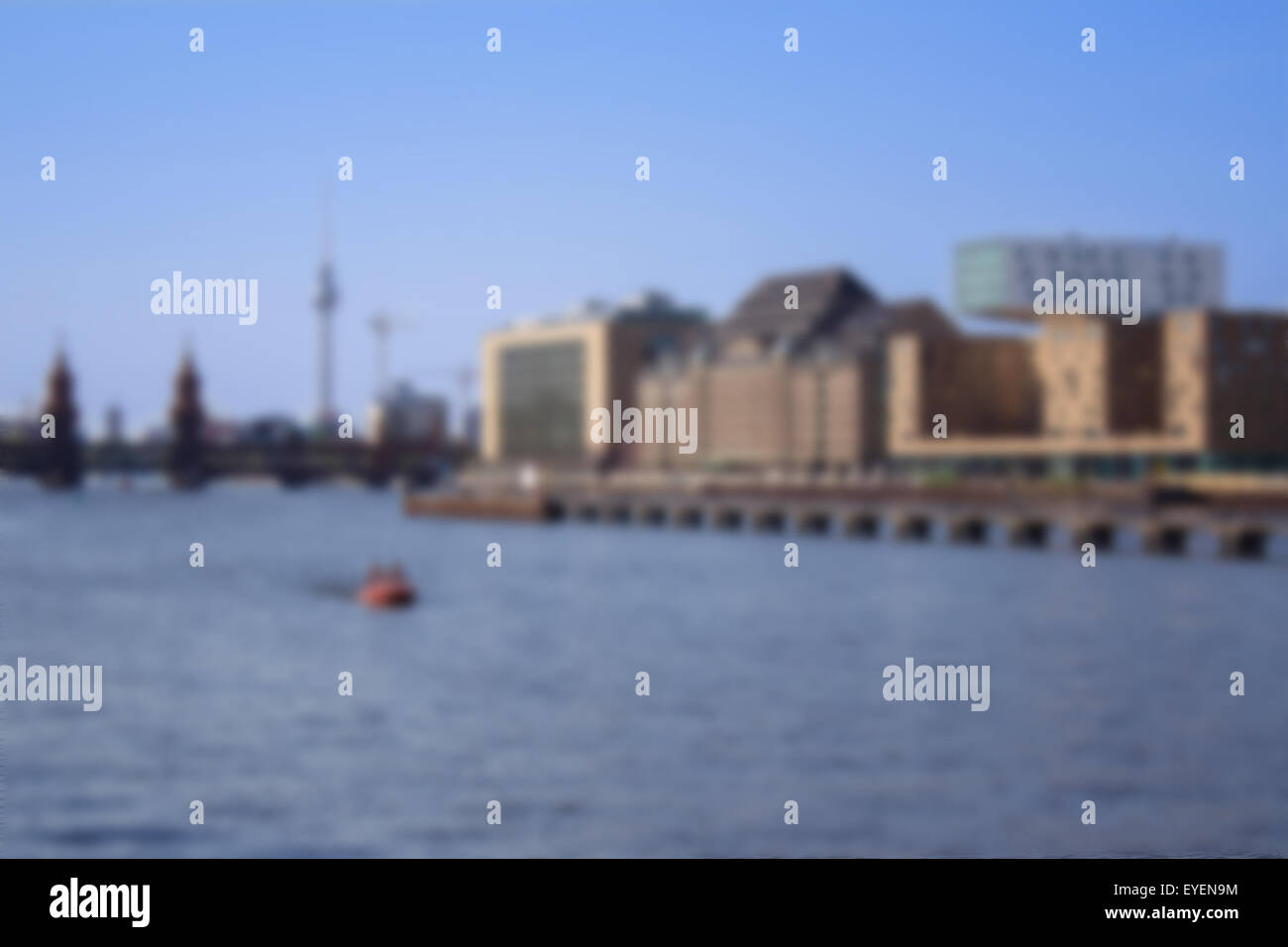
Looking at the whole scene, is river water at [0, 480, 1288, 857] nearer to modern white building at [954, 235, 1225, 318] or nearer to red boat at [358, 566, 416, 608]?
red boat at [358, 566, 416, 608]

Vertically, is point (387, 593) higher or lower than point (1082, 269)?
lower

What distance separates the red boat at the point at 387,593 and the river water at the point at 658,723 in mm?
752

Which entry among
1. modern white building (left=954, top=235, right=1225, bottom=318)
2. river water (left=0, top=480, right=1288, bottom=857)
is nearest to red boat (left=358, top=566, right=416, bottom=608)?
river water (left=0, top=480, right=1288, bottom=857)

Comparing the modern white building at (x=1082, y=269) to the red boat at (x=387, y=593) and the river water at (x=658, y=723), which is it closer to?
the river water at (x=658, y=723)

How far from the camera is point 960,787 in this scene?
2852 centimetres

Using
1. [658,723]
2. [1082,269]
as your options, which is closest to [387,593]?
[658,723]

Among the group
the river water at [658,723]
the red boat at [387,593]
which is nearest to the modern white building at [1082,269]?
the river water at [658,723]

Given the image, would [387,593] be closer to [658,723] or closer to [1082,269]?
[658,723]

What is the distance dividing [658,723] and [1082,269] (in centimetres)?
13280

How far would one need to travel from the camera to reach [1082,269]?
160375 millimetres

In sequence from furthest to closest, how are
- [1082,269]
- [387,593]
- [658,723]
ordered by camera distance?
[1082,269] → [387,593] → [658,723]

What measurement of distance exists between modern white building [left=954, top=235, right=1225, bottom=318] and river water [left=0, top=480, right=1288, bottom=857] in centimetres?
8150

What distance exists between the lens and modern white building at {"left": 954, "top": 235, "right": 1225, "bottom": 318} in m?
157
